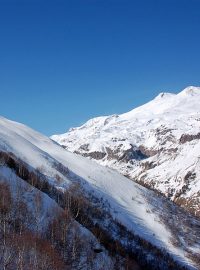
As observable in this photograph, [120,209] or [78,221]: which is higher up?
[120,209]

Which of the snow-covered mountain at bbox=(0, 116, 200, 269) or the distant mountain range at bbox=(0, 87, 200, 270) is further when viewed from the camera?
the snow-covered mountain at bbox=(0, 116, 200, 269)

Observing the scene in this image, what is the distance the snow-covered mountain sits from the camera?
126000 mm

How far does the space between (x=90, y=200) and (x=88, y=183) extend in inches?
864

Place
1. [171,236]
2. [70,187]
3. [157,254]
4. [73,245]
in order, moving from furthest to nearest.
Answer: [171,236]
[70,187]
[157,254]
[73,245]

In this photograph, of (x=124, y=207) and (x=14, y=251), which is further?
(x=124, y=207)

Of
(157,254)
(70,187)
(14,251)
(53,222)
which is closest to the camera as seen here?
(14,251)

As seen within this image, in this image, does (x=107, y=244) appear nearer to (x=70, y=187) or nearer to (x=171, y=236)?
(x=70, y=187)

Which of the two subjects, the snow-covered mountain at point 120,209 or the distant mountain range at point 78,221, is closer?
the distant mountain range at point 78,221

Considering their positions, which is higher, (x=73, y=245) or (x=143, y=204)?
(x=143, y=204)

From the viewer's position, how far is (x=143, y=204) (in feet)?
603

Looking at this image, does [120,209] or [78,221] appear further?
[120,209]

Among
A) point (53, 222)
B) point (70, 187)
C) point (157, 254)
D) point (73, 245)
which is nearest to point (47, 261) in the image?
point (73, 245)

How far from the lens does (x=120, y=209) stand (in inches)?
6501

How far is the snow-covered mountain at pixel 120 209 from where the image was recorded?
413ft
